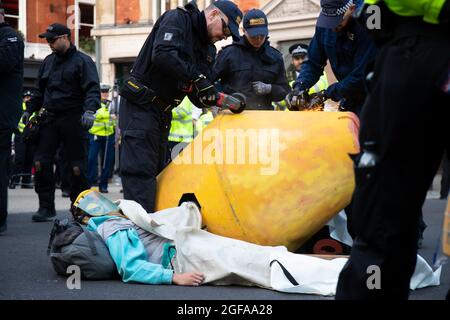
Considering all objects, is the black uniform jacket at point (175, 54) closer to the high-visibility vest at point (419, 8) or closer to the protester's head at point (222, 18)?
the protester's head at point (222, 18)

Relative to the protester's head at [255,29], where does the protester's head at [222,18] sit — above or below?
above

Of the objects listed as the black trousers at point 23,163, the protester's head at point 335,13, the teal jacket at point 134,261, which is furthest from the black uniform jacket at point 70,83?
the black trousers at point 23,163

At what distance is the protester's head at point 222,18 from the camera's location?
5746 mm

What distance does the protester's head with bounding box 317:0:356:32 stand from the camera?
17.7 feet

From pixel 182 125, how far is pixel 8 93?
190 inches

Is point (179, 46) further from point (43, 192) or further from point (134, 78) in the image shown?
point (43, 192)

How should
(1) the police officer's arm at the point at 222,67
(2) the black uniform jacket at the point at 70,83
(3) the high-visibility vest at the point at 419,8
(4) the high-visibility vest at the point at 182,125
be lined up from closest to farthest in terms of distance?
(3) the high-visibility vest at the point at 419,8
(1) the police officer's arm at the point at 222,67
(2) the black uniform jacket at the point at 70,83
(4) the high-visibility vest at the point at 182,125

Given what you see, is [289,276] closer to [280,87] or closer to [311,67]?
[311,67]

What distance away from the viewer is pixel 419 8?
2.75 meters

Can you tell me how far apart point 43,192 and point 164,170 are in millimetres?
3043

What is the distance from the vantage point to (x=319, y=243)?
551 centimetres

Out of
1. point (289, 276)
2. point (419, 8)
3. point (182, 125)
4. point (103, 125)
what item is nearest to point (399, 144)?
point (419, 8)

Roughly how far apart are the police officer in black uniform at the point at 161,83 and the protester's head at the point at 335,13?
2.03 feet
